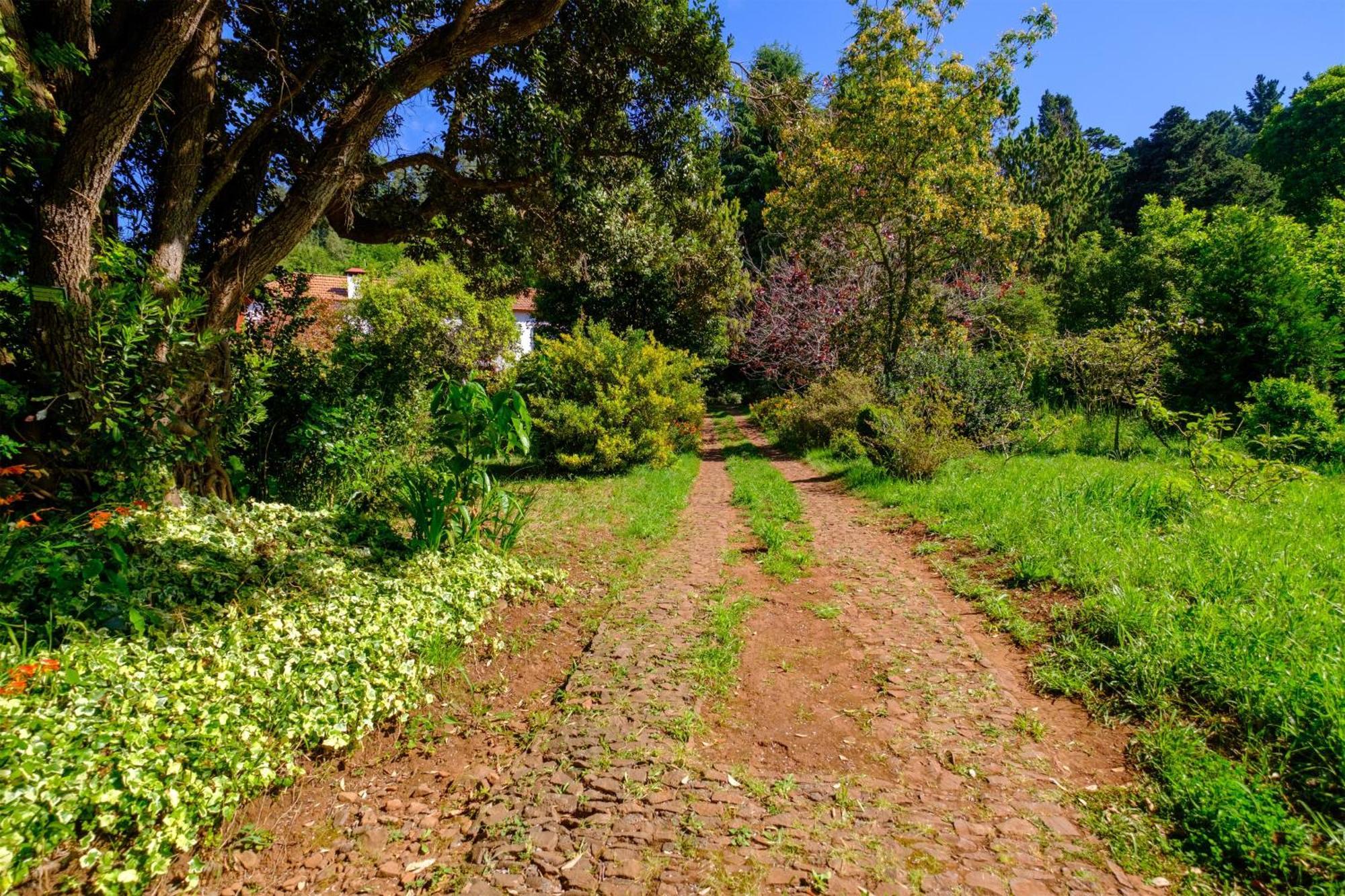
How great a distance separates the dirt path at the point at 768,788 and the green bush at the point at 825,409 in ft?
29.8

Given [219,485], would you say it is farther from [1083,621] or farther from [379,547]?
[1083,621]

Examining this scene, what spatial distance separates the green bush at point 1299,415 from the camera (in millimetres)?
7832

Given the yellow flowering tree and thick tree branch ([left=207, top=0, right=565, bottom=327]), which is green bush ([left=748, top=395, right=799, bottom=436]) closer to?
the yellow flowering tree

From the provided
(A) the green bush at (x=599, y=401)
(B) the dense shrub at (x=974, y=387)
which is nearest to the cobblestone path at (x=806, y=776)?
(A) the green bush at (x=599, y=401)

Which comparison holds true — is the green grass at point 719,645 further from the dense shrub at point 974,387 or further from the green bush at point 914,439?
the dense shrub at point 974,387

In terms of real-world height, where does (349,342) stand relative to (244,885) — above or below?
above

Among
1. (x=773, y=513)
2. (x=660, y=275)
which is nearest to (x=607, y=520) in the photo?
(x=773, y=513)

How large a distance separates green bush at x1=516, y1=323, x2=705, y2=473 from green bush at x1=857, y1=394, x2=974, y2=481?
3991mm

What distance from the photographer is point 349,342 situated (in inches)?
243

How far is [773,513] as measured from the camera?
7.88 m

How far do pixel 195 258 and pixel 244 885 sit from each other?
17.3ft

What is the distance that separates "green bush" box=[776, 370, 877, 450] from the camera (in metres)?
12.7

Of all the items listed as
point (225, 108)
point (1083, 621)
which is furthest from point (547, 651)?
point (225, 108)

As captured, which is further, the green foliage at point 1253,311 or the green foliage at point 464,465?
the green foliage at point 1253,311
